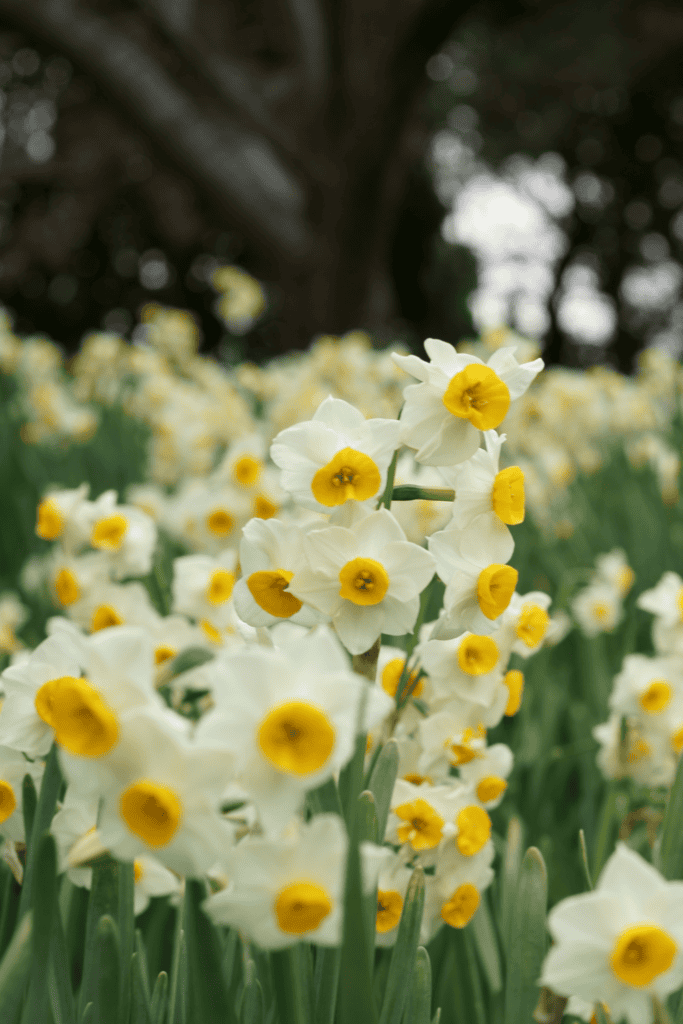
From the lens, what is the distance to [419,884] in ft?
2.17

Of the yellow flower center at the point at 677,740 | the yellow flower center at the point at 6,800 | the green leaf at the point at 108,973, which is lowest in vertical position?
the green leaf at the point at 108,973

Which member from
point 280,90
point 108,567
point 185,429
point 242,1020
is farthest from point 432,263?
point 242,1020

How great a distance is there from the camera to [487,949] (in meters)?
0.90

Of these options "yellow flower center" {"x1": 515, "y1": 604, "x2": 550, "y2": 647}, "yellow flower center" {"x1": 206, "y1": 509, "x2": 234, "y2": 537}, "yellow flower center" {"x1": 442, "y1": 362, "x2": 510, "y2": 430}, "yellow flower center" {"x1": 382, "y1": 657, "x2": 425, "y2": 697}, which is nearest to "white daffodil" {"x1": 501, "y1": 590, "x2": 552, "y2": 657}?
"yellow flower center" {"x1": 515, "y1": 604, "x2": 550, "y2": 647}

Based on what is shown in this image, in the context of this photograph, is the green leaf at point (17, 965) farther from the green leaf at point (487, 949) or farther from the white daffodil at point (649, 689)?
the white daffodil at point (649, 689)

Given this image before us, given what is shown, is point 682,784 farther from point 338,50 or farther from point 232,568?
point 338,50

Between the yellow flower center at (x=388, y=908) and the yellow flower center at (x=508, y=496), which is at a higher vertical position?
the yellow flower center at (x=508, y=496)

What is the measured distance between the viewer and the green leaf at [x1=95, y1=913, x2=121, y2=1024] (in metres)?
0.55

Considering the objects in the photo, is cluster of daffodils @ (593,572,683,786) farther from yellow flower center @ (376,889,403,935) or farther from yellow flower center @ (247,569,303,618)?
yellow flower center @ (247,569,303,618)

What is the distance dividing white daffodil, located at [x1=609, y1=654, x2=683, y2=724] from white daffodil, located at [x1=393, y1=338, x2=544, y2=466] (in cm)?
61

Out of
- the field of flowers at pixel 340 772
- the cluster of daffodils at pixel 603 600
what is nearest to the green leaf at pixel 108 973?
the field of flowers at pixel 340 772

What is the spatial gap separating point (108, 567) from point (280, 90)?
26.4 feet

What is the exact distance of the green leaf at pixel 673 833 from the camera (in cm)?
78

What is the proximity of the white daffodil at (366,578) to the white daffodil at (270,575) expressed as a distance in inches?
0.7
